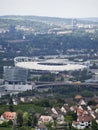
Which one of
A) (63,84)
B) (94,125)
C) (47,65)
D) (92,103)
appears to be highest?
(94,125)

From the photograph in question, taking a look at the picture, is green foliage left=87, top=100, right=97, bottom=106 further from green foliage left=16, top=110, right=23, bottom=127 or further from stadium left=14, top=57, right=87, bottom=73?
stadium left=14, top=57, right=87, bottom=73

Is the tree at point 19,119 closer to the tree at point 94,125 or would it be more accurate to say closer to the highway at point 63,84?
the tree at point 94,125

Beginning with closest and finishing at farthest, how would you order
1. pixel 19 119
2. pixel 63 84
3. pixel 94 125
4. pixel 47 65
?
pixel 94 125 < pixel 19 119 < pixel 63 84 < pixel 47 65

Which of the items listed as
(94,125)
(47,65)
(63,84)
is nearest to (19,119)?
(94,125)

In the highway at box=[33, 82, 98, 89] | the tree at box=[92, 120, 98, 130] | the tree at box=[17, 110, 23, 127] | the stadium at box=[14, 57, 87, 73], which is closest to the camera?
the tree at box=[92, 120, 98, 130]

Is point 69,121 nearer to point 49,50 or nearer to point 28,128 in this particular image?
point 28,128

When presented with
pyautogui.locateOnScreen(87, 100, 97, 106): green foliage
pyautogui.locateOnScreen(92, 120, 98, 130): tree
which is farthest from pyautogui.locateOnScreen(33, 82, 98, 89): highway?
pyautogui.locateOnScreen(92, 120, 98, 130): tree

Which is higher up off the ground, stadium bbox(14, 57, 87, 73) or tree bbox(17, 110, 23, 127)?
tree bbox(17, 110, 23, 127)

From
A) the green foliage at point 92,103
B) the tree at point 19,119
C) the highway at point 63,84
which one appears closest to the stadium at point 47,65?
the highway at point 63,84

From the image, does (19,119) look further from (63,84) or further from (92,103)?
(63,84)
